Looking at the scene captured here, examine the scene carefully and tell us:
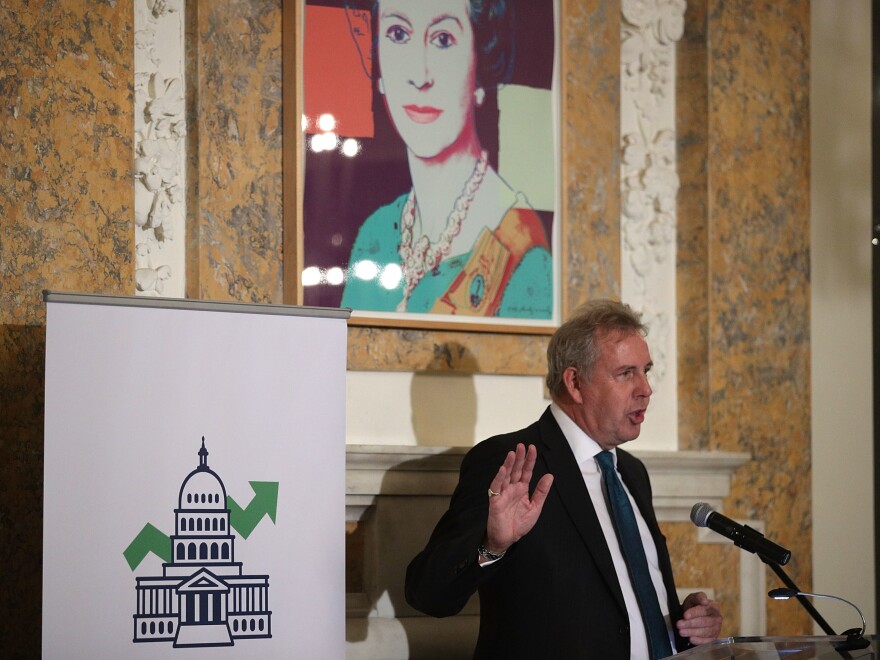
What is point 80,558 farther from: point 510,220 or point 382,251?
point 510,220

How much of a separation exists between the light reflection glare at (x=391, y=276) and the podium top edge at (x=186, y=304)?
754mm

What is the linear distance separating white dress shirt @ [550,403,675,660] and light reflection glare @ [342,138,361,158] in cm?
123

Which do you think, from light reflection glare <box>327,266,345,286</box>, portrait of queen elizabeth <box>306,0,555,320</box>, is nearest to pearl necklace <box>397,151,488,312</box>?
portrait of queen elizabeth <box>306,0,555,320</box>

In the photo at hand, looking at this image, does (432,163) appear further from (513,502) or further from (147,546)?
(147,546)

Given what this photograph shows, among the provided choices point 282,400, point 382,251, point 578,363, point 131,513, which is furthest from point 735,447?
point 131,513

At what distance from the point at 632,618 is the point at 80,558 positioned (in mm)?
1679

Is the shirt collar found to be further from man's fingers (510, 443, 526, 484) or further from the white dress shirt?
man's fingers (510, 443, 526, 484)

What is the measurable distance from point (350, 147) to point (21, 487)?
5.52 ft

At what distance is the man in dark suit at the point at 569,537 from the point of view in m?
3.29

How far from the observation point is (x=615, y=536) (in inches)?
146

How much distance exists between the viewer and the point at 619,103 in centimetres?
482


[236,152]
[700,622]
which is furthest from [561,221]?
[700,622]

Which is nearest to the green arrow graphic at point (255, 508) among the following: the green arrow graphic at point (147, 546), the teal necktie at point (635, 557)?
the green arrow graphic at point (147, 546)

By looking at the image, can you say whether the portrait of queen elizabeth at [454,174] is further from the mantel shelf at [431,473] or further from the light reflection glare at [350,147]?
the mantel shelf at [431,473]
